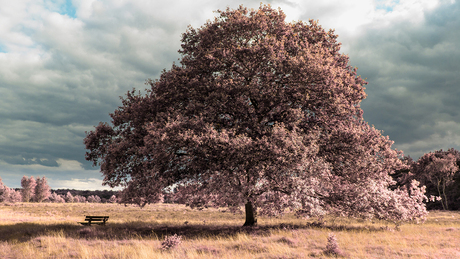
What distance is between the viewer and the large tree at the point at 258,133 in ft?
52.4

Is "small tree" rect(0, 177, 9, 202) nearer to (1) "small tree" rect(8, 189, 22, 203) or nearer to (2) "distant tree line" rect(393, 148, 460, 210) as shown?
(1) "small tree" rect(8, 189, 22, 203)

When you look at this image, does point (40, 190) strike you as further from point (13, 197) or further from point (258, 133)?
point (258, 133)

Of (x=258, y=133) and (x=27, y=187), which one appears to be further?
(x=27, y=187)

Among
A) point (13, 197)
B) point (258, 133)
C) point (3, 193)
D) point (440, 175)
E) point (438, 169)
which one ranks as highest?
point (258, 133)

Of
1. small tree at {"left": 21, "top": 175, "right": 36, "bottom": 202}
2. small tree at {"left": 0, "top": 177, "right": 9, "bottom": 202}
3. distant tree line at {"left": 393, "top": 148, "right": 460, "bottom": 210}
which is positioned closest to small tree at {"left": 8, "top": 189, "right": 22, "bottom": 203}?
small tree at {"left": 21, "top": 175, "right": 36, "bottom": 202}

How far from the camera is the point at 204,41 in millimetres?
20375

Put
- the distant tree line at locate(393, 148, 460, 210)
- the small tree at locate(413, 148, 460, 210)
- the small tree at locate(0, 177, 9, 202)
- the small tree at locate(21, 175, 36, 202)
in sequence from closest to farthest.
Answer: the small tree at locate(413, 148, 460, 210), the distant tree line at locate(393, 148, 460, 210), the small tree at locate(0, 177, 9, 202), the small tree at locate(21, 175, 36, 202)

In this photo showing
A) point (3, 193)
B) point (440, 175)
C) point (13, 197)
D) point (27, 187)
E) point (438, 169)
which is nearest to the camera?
point (438, 169)

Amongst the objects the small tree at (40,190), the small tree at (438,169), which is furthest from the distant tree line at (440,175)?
the small tree at (40,190)

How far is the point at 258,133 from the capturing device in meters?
17.8

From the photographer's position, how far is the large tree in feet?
52.4

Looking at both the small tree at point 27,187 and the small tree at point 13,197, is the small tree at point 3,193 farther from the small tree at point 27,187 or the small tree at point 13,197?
the small tree at point 27,187

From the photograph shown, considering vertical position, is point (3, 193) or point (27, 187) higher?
point (27, 187)

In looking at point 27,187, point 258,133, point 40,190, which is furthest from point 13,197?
point 258,133
